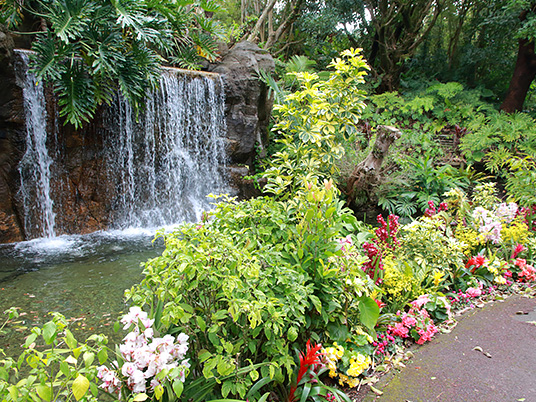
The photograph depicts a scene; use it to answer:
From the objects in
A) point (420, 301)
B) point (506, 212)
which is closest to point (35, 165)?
point (420, 301)

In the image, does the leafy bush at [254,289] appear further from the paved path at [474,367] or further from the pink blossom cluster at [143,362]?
the paved path at [474,367]

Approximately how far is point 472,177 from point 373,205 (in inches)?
82.0

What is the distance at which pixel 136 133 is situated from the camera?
6.42 meters

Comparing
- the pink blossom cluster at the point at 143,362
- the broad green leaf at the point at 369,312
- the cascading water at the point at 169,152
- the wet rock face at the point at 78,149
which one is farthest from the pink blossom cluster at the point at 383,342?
the wet rock face at the point at 78,149

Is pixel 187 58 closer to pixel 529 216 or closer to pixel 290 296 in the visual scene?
pixel 529 216

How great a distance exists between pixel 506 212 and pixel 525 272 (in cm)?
64

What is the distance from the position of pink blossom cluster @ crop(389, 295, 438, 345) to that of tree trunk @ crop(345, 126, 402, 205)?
3102 millimetres

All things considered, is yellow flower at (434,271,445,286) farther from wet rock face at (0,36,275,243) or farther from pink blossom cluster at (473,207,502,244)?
wet rock face at (0,36,275,243)

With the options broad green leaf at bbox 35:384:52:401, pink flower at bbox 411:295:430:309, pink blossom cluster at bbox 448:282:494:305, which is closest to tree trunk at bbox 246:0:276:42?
pink blossom cluster at bbox 448:282:494:305

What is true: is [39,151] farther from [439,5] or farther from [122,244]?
[439,5]

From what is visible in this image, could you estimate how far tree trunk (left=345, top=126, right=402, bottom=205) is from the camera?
5.03 m

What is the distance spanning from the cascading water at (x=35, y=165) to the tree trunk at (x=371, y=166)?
5.01 m

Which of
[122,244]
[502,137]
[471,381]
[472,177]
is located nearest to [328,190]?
[471,381]

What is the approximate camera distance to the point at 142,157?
21.5ft
